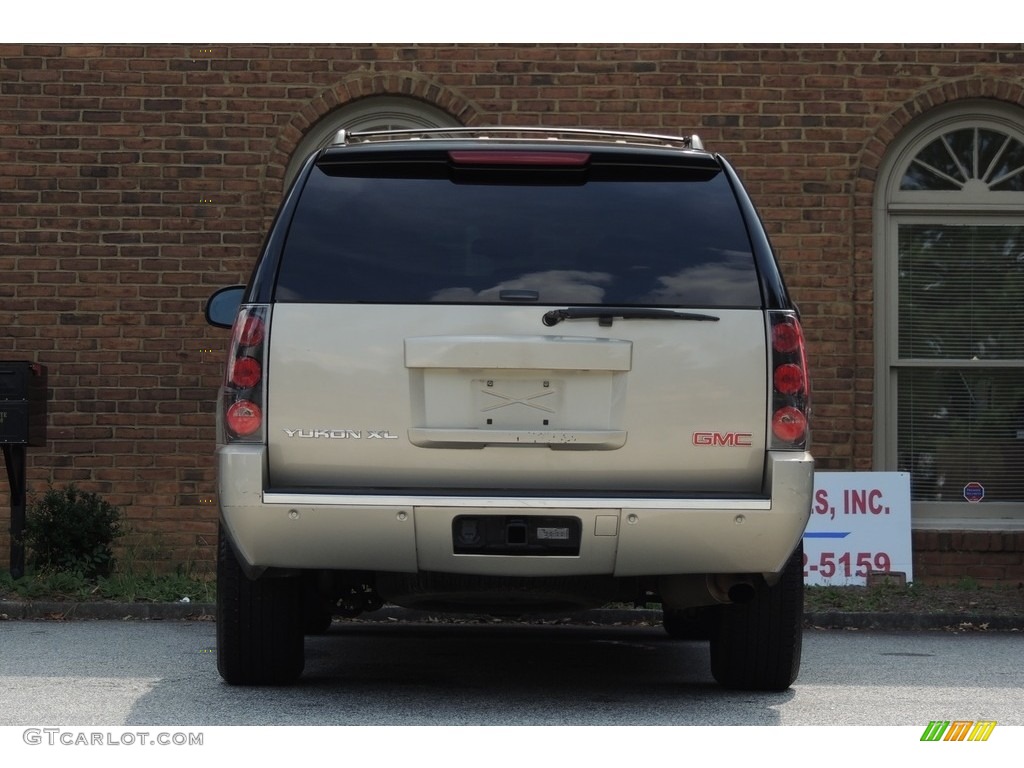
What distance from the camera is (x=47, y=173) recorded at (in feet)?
37.0

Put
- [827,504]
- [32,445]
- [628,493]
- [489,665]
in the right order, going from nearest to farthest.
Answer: [628,493]
[489,665]
[32,445]
[827,504]

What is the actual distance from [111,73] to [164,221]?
3.95 ft

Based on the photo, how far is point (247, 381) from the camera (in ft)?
16.3

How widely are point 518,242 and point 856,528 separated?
6321 mm

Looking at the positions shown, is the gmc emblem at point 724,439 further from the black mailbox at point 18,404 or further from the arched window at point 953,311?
the arched window at point 953,311

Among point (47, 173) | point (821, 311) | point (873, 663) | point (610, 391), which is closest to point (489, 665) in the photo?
point (873, 663)

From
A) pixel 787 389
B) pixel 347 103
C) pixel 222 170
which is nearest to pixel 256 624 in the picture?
pixel 787 389

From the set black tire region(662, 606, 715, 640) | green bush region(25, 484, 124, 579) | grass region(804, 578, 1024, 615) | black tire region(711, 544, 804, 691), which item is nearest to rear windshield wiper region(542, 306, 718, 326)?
black tire region(711, 544, 804, 691)

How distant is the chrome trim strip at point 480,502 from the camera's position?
486 centimetres

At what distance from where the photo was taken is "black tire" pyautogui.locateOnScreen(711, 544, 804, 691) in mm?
5535

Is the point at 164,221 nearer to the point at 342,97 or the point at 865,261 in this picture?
the point at 342,97

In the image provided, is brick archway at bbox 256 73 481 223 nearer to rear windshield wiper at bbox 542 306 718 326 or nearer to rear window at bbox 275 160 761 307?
rear window at bbox 275 160 761 307

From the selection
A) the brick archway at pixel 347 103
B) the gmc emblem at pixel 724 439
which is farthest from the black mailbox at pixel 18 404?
the gmc emblem at pixel 724 439

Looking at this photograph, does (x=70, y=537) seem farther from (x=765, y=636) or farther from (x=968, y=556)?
(x=968, y=556)
